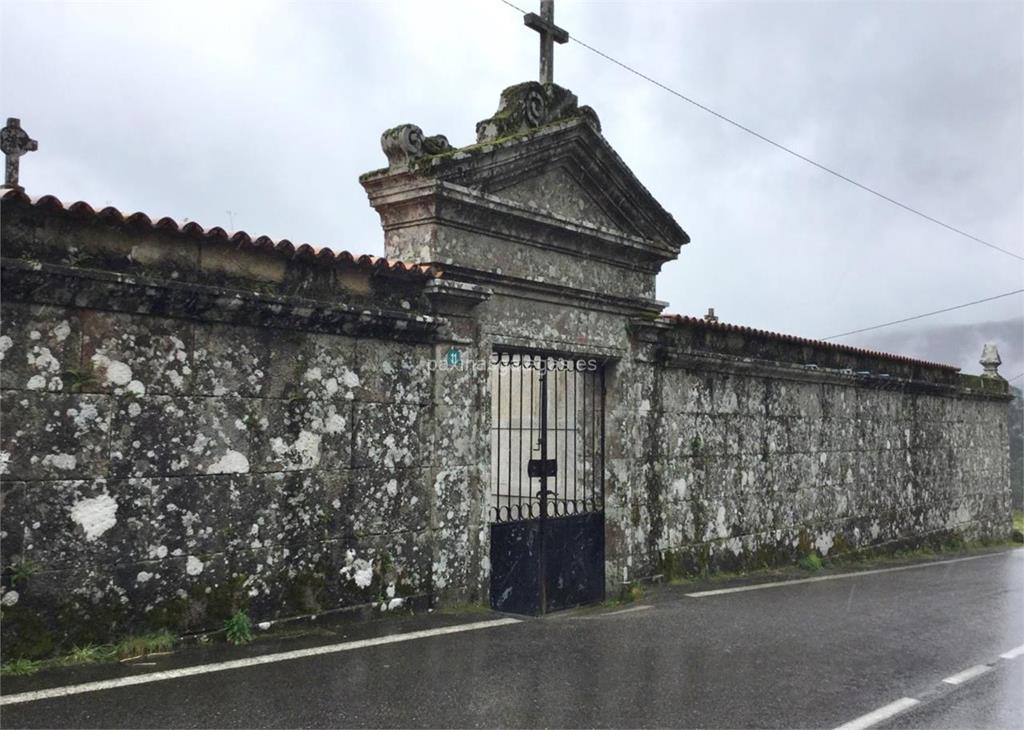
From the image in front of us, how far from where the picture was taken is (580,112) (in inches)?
341

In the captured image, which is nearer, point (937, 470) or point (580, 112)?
point (580, 112)

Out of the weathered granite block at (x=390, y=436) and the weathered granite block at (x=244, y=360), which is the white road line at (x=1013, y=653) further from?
the weathered granite block at (x=244, y=360)

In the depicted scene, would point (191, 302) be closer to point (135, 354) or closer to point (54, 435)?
point (135, 354)

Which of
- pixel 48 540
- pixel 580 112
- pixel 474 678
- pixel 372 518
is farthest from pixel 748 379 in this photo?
pixel 48 540

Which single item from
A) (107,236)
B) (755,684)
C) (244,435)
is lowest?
(755,684)

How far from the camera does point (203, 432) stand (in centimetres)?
562

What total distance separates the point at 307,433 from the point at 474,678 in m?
2.10

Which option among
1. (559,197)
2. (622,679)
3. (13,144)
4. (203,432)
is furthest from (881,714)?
(13,144)

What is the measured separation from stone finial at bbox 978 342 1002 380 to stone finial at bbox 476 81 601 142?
1311 centimetres

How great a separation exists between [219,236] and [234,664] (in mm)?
2664

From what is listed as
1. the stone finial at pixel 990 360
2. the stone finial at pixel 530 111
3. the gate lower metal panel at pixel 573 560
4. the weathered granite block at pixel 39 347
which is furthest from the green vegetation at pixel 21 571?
the stone finial at pixel 990 360

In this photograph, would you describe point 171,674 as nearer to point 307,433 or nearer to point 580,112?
point 307,433

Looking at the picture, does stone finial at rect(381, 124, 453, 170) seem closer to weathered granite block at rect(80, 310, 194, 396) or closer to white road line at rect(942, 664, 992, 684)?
weathered granite block at rect(80, 310, 194, 396)

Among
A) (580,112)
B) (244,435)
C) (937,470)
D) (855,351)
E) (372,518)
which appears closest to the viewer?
(244,435)
